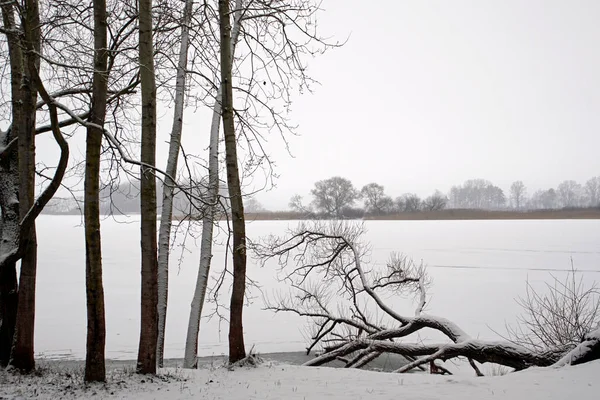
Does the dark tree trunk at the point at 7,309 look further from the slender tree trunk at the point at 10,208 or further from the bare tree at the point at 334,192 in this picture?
the bare tree at the point at 334,192

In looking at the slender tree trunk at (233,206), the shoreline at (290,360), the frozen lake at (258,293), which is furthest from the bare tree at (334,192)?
the slender tree trunk at (233,206)

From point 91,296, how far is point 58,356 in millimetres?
7004

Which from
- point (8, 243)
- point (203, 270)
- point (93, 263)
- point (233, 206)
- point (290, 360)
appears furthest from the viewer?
point (290, 360)

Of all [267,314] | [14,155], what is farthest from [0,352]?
[267,314]

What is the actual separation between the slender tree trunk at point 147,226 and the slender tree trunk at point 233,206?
1451mm

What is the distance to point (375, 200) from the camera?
9212 centimetres

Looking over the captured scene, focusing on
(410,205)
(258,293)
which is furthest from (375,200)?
(258,293)

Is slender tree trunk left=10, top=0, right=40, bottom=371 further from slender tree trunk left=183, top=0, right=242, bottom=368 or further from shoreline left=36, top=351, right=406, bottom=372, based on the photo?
shoreline left=36, top=351, right=406, bottom=372

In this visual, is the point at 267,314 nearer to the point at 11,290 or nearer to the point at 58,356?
the point at 58,356

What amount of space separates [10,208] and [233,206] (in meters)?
3.45

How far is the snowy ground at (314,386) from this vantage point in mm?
5438

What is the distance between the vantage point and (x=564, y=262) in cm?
2475

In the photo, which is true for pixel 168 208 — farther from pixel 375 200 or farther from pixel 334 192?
pixel 375 200

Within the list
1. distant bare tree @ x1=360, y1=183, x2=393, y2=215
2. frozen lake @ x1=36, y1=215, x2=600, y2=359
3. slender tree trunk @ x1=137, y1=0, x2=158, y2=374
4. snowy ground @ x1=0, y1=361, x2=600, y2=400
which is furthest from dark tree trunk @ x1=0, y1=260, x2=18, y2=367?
distant bare tree @ x1=360, y1=183, x2=393, y2=215
